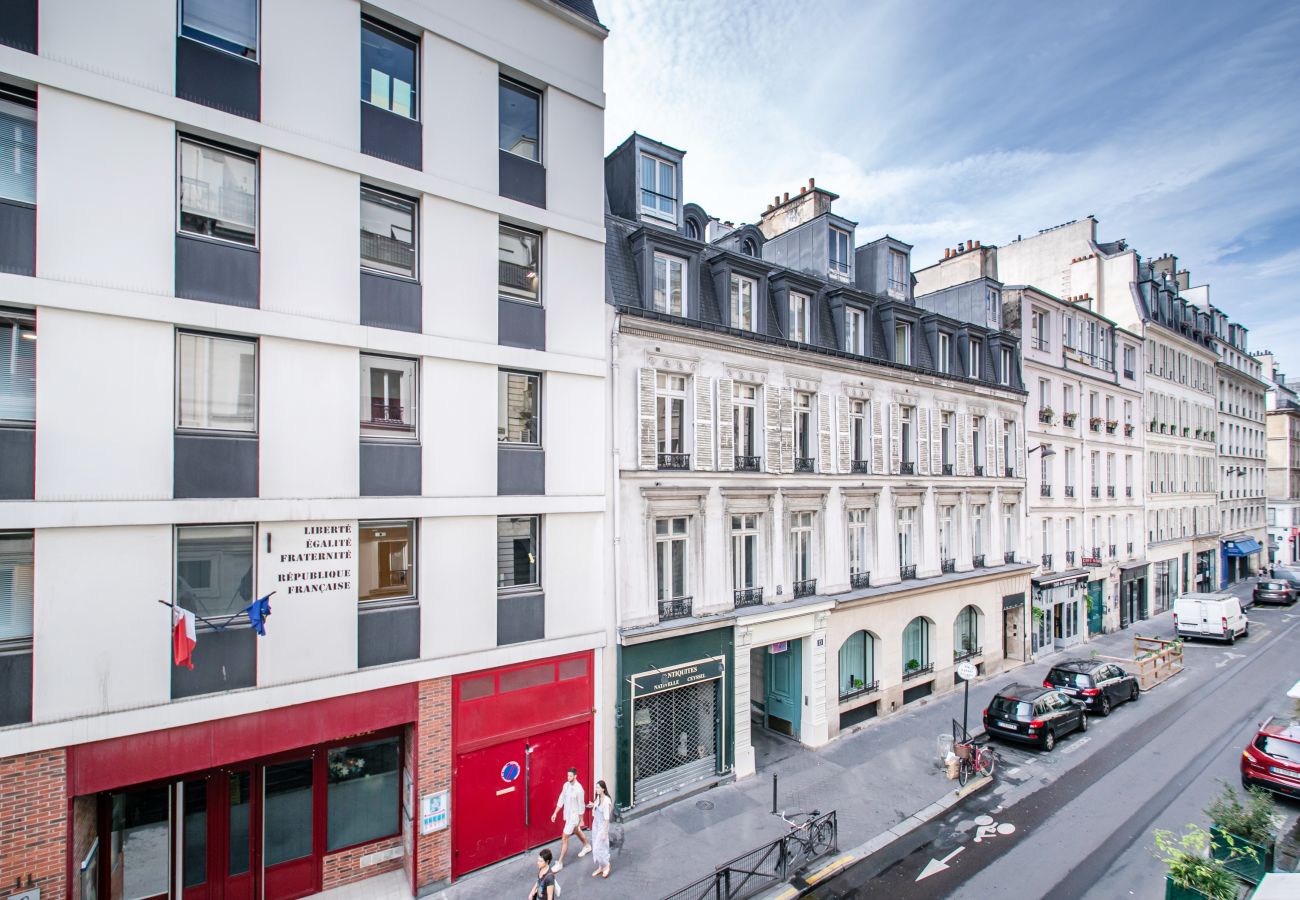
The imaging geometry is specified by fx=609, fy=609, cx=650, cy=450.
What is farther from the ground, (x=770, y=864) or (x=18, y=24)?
(x=18, y=24)

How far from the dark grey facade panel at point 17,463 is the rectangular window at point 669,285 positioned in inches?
423

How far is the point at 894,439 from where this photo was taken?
18.9m

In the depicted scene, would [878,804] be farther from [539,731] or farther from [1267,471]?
[1267,471]

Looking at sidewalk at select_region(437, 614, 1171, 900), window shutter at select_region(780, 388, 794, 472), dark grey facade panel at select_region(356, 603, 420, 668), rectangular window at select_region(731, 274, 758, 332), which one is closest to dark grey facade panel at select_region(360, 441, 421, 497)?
dark grey facade panel at select_region(356, 603, 420, 668)

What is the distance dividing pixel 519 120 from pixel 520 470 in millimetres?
7067

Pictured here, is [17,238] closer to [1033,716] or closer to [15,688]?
[15,688]

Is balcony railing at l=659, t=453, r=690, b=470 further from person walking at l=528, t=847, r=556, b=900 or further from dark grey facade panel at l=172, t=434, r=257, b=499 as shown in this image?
dark grey facade panel at l=172, t=434, r=257, b=499

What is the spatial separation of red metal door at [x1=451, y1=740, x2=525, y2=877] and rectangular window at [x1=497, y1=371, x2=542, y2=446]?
18.8ft

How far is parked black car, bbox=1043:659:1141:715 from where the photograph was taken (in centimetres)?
1783

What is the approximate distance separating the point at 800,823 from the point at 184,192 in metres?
15.3

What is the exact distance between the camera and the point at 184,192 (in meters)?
8.94

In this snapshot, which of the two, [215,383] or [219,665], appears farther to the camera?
[215,383]

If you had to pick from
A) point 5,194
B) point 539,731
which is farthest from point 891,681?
point 5,194

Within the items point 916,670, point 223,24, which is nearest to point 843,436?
point 916,670
